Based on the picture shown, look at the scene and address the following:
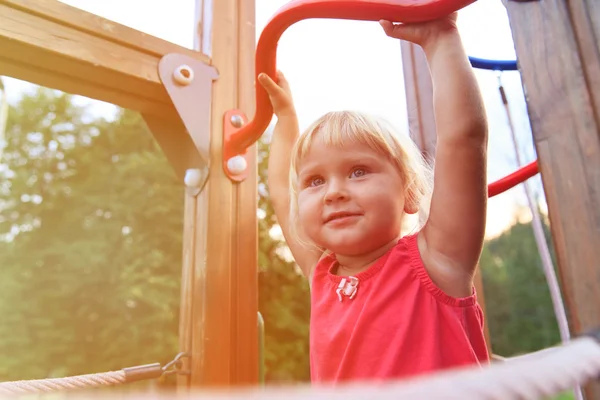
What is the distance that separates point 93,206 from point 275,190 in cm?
233

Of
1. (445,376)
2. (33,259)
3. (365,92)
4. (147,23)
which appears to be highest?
(365,92)

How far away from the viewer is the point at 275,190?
2.83 ft

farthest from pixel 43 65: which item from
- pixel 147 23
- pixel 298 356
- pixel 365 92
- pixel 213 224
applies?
pixel 298 356

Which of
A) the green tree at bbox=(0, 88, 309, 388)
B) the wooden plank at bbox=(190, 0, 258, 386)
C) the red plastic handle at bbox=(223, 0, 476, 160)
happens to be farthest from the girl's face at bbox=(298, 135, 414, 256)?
the green tree at bbox=(0, 88, 309, 388)

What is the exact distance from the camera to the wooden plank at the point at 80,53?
2.24ft

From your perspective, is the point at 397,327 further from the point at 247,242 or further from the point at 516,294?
the point at 516,294

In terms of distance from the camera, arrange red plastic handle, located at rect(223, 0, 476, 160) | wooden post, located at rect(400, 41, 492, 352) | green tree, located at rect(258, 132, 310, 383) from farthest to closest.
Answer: green tree, located at rect(258, 132, 310, 383)
wooden post, located at rect(400, 41, 492, 352)
red plastic handle, located at rect(223, 0, 476, 160)

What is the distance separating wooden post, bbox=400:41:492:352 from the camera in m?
1.07

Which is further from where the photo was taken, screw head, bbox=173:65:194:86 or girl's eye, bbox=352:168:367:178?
screw head, bbox=173:65:194:86

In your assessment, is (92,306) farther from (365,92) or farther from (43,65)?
(43,65)

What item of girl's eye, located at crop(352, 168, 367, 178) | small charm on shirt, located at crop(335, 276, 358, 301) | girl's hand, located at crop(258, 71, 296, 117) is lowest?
small charm on shirt, located at crop(335, 276, 358, 301)

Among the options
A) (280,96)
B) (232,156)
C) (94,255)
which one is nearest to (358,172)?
(280,96)

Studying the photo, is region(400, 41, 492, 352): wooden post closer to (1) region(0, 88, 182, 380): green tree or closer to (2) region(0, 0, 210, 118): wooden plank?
(2) region(0, 0, 210, 118): wooden plank

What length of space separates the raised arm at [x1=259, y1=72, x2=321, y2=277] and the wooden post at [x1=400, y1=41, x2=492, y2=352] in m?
0.33
